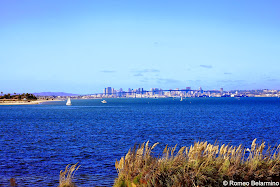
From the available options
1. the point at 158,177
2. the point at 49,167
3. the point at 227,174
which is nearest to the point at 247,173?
the point at 227,174

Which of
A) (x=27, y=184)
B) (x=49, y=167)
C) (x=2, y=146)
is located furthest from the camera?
(x=2, y=146)

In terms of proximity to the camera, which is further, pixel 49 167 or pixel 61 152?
pixel 61 152

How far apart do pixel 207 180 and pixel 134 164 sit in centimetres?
350

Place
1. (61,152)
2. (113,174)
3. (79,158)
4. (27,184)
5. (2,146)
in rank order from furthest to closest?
(2,146), (61,152), (79,158), (113,174), (27,184)

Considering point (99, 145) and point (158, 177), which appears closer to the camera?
point (158, 177)

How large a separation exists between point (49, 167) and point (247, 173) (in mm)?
16669

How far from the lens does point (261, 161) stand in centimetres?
1686

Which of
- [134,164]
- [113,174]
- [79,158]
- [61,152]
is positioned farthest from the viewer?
[61,152]

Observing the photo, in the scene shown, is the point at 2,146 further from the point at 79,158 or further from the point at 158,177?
the point at 158,177

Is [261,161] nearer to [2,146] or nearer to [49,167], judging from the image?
[49,167]

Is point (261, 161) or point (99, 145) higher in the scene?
point (261, 161)

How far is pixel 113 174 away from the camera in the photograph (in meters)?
24.3

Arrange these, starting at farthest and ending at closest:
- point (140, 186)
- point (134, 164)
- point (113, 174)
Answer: point (113, 174)
point (134, 164)
point (140, 186)

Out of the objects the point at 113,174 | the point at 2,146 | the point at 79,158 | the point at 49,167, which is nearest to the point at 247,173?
the point at 113,174
